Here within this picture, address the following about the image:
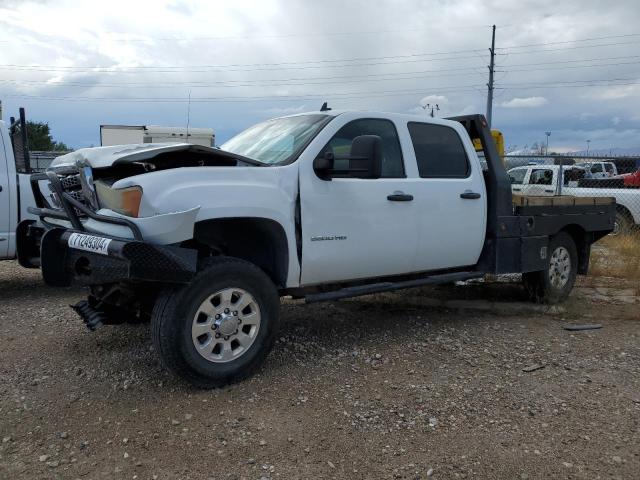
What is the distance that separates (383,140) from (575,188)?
32.1ft

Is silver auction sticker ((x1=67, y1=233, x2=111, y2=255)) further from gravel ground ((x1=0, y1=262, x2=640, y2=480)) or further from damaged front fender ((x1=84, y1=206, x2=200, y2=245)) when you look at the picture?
gravel ground ((x1=0, y1=262, x2=640, y2=480))

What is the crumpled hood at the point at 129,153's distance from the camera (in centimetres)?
375

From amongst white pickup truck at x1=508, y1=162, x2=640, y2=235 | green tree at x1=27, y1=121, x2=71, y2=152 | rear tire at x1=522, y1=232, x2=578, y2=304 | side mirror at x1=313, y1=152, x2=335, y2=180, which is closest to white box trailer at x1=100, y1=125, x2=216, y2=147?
white pickup truck at x1=508, y1=162, x2=640, y2=235

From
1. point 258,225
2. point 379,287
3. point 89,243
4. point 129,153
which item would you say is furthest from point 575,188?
point 89,243

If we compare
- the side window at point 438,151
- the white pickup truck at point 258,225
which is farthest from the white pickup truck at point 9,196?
the side window at point 438,151

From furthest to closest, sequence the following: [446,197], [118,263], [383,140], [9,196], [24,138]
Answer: [24,138], [9,196], [446,197], [383,140], [118,263]

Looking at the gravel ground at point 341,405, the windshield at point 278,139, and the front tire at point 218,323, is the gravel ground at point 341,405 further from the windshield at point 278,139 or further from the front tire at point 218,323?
the windshield at point 278,139

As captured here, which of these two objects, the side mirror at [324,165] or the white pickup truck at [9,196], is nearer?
the side mirror at [324,165]

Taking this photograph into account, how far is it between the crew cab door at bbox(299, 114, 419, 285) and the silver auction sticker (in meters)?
1.39

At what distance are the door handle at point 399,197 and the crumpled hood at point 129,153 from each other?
139cm

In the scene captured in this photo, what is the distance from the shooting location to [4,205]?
6797 millimetres

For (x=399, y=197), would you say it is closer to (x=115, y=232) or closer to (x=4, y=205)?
(x=115, y=232)

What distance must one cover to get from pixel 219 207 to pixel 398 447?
1839 millimetres

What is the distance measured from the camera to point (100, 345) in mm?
4902
